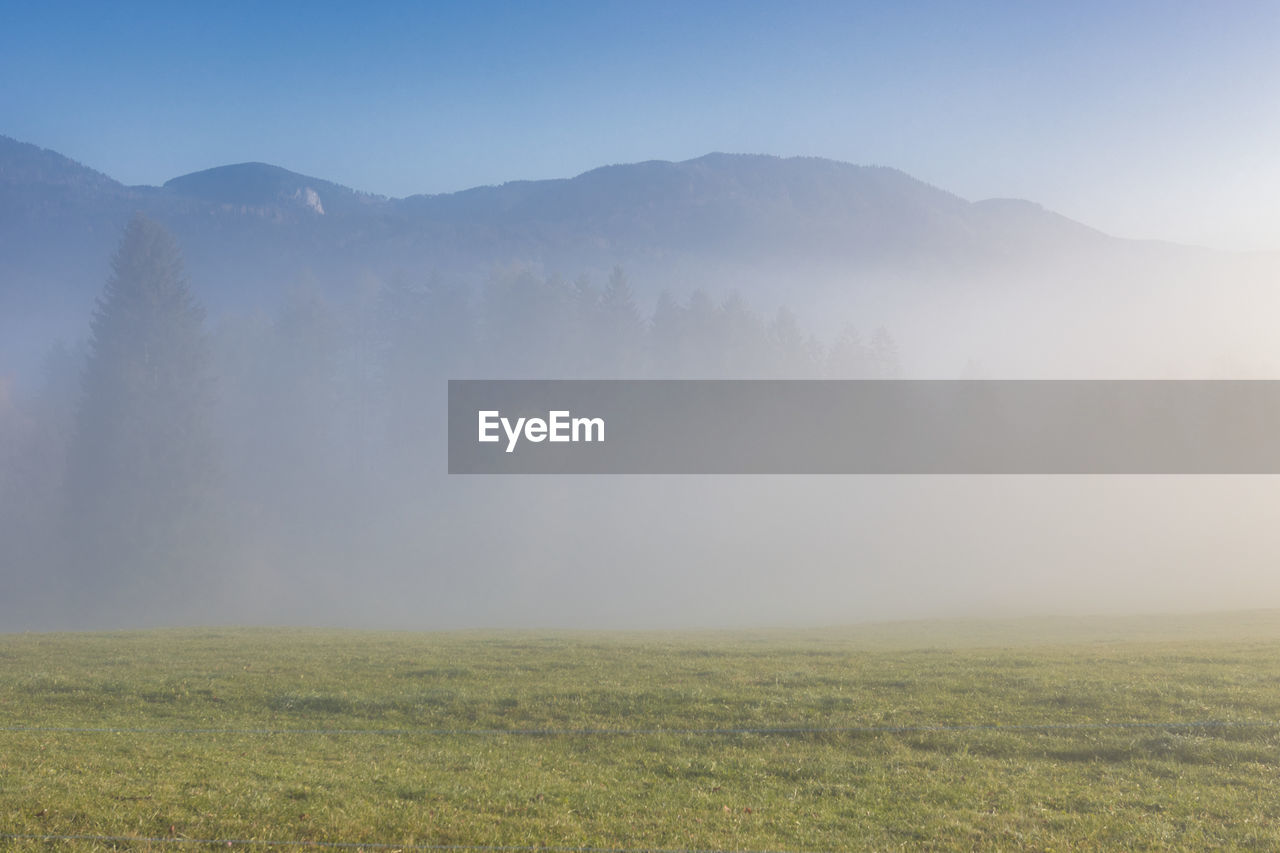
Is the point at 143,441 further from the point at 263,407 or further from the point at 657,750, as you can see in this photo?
the point at 657,750

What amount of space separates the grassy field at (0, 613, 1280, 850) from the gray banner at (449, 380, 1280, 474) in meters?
83.1

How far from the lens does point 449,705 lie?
2512 cm

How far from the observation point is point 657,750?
20516mm

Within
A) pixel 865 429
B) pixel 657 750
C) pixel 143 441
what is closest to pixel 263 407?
pixel 143 441

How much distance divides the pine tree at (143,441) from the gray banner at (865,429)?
3446cm

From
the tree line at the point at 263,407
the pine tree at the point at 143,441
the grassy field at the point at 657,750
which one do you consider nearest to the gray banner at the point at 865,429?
the tree line at the point at 263,407

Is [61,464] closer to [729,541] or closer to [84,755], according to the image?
[729,541]

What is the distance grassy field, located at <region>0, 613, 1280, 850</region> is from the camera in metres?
14.8

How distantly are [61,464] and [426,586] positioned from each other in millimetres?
49618

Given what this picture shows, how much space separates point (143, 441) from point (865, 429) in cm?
8770

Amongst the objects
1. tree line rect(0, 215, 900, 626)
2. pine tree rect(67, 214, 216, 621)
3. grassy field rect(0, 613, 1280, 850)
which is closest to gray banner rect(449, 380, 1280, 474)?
tree line rect(0, 215, 900, 626)

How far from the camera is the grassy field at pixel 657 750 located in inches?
581

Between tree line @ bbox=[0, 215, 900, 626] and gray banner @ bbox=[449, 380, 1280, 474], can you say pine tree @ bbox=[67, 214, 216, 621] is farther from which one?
gray banner @ bbox=[449, 380, 1280, 474]

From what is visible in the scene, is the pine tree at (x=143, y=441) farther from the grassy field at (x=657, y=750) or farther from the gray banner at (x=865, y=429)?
the grassy field at (x=657, y=750)
